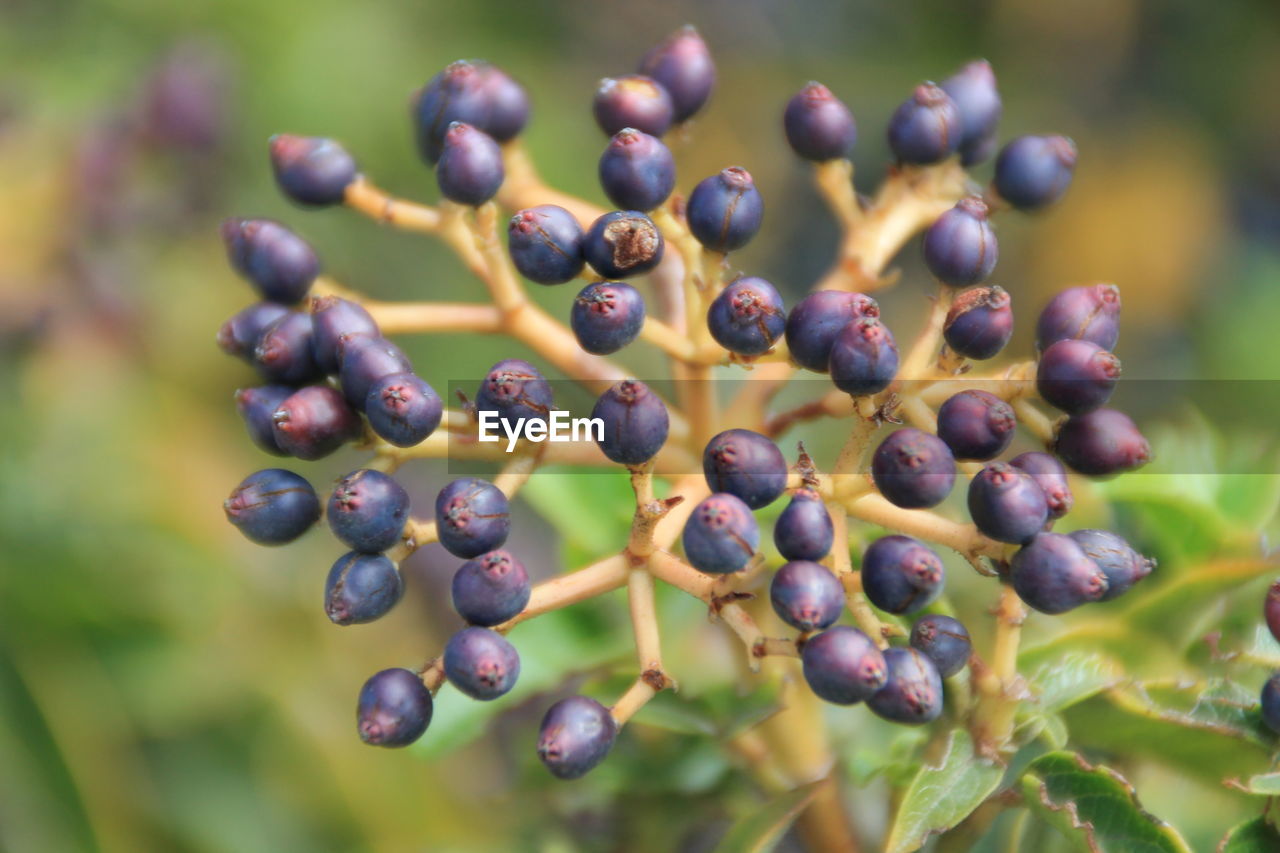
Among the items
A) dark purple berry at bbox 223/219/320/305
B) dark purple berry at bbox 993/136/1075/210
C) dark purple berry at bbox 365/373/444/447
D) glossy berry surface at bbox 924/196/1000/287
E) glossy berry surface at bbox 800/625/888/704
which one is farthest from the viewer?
dark purple berry at bbox 993/136/1075/210

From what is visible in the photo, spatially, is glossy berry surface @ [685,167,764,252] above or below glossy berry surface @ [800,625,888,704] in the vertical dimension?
above

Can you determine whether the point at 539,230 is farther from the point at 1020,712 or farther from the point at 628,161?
the point at 1020,712

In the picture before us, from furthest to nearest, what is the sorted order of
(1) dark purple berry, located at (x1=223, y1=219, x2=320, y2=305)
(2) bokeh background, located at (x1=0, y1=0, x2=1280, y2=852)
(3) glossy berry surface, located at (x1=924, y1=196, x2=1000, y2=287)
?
(2) bokeh background, located at (x1=0, y1=0, x2=1280, y2=852) → (1) dark purple berry, located at (x1=223, y1=219, x2=320, y2=305) → (3) glossy berry surface, located at (x1=924, y1=196, x2=1000, y2=287)

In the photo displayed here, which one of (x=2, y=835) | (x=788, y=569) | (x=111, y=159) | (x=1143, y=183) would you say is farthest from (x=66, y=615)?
(x=1143, y=183)

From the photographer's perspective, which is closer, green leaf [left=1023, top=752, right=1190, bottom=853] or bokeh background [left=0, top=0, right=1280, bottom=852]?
green leaf [left=1023, top=752, right=1190, bottom=853]

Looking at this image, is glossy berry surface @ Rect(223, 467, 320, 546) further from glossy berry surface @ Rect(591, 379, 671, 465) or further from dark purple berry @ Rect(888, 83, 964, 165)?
dark purple berry @ Rect(888, 83, 964, 165)

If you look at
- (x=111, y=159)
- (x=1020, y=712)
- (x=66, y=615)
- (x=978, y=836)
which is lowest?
(x=66, y=615)

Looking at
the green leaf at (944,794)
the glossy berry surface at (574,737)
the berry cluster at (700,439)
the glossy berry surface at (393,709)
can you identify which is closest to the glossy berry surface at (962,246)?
the berry cluster at (700,439)

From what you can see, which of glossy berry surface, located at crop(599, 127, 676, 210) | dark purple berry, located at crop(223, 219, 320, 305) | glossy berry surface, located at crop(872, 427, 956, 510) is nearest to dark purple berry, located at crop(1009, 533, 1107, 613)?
glossy berry surface, located at crop(872, 427, 956, 510)
